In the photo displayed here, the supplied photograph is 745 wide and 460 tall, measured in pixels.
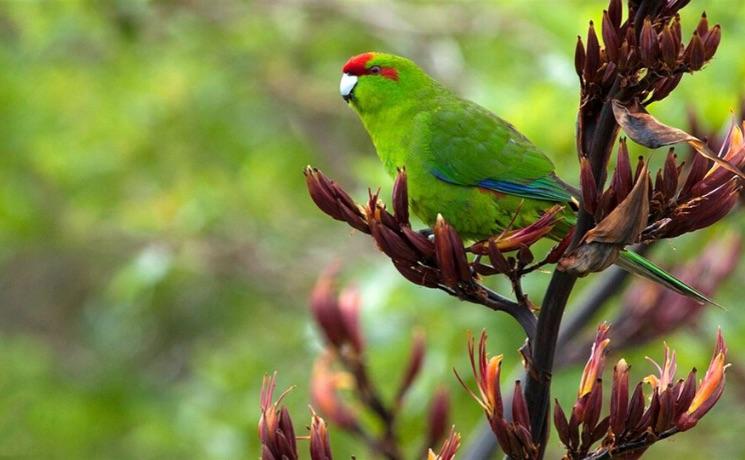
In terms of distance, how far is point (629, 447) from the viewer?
161 cm

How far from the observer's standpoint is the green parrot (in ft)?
8.16

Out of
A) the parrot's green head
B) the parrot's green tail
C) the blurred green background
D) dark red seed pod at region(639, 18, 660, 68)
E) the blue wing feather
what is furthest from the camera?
the blurred green background

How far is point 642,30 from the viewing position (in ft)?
5.06

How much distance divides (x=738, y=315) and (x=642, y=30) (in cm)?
258

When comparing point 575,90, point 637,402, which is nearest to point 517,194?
point 637,402

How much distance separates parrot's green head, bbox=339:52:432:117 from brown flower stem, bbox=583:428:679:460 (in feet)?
5.23

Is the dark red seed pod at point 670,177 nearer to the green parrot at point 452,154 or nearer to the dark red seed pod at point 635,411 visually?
the dark red seed pod at point 635,411

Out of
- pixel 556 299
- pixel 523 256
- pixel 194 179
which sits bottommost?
pixel 556 299

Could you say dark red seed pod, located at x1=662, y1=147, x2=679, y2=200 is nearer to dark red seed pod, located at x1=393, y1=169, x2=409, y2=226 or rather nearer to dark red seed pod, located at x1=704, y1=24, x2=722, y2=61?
dark red seed pod, located at x1=704, y1=24, x2=722, y2=61

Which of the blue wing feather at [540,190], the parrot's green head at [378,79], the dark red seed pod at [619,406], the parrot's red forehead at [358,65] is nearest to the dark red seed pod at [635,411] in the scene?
the dark red seed pod at [619,406]

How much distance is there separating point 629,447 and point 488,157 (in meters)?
1.13

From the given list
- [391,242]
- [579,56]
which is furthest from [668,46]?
[391,242]

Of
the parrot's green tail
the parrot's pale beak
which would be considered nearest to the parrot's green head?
the parrot's pale beak

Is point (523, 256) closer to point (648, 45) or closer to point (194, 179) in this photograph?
point (648, 45)
